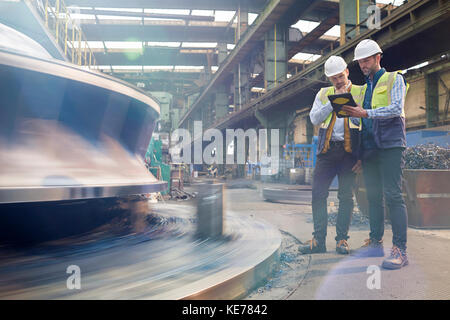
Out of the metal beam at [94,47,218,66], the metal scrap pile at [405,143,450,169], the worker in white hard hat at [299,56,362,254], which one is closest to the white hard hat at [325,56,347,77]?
the worker in white hard hat at [299,56,362,254]

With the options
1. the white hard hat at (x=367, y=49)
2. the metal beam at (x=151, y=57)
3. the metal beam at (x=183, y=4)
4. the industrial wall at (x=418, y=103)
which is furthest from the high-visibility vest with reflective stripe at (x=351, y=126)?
the metal beam at (x=151, y=57)

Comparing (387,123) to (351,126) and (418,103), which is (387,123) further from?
(418,103)

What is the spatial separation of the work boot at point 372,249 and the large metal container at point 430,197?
1.36 metres

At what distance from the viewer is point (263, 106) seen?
1378cm

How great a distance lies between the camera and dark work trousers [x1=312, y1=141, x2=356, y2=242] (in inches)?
86.2

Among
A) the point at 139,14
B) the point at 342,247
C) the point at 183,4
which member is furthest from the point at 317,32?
the point at 342,247

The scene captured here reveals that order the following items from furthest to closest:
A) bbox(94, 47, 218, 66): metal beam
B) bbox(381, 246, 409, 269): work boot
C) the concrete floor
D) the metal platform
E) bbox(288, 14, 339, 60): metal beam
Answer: bbox(94, 47, 218, 66): metal beam
bbox(288, 14, 339, 60): metal beam
bbox(381, 246, 409, 269): work boot
the concrete floor
the metal platform

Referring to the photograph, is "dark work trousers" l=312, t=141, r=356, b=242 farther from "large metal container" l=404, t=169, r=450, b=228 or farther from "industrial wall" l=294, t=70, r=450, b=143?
"industrial wall" l=294, t=70, r=450, b=143

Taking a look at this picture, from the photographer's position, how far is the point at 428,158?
3.54 metres

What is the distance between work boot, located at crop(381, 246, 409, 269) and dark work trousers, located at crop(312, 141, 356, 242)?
0.41 meters

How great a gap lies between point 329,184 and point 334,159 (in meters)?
0.20

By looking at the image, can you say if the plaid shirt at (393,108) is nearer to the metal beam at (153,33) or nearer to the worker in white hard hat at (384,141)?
the worker in white hard hat at (384,141)
